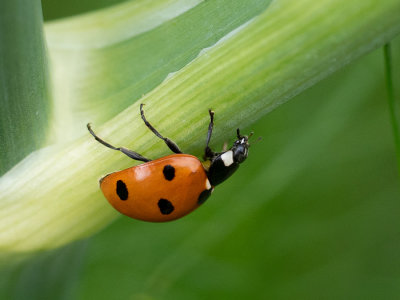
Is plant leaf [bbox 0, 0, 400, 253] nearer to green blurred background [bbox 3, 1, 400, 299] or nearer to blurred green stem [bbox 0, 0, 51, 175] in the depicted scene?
blurred green stem [bbox 0, 0, 51, 175]

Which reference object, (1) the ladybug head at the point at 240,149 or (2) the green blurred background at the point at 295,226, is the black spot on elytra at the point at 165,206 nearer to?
(1) the ladybug head at the point at 240,149

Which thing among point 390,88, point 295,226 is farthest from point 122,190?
point 295,226

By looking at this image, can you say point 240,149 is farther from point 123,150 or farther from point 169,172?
point 123,150

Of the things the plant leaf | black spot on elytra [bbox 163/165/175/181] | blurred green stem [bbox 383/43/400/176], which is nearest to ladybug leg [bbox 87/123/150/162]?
the plant leaf

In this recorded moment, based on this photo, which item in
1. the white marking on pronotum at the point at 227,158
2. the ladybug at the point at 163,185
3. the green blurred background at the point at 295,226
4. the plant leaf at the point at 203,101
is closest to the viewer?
the plant leaf at the point at 203,101

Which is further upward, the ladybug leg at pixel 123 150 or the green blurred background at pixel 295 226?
the green blurred background at pixel 295 226

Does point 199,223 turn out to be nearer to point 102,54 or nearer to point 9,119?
point 102,54

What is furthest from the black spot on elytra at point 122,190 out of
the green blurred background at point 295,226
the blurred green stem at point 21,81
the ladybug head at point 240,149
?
the green blurred background at point 295,226
